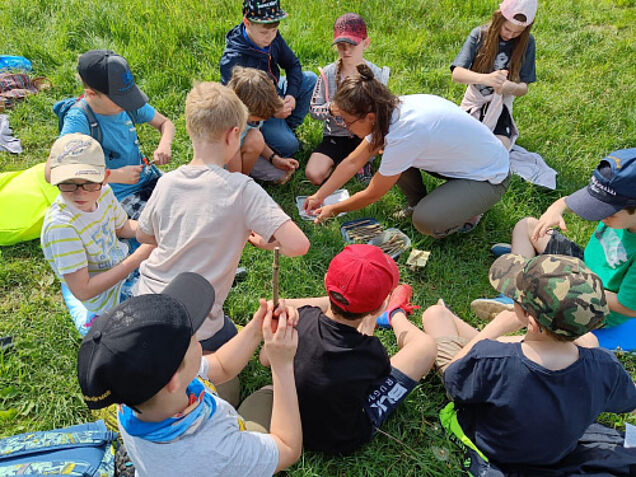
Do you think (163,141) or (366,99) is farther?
(163,141)

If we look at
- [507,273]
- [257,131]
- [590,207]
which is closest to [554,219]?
[590,207]

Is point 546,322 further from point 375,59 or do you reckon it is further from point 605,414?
point 375,59

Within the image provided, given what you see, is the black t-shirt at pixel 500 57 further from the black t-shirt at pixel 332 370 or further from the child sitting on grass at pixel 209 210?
A: the black t-shirt at pixel 332 370

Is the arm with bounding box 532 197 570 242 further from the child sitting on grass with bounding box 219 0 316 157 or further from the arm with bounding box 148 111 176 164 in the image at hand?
the arm with bounding box 148 111 176 164

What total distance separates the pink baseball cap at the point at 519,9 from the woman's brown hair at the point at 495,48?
8 centimetres

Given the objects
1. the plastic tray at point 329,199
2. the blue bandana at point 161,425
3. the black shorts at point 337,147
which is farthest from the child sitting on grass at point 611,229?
the blue bandana at point 161,425

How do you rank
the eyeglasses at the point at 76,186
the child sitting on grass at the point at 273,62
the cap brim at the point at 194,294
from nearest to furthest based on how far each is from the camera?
the cap brim at the point at 194,294
the eyeglasses at the point at 76,186
the child sitting on grass at the point at 273,62

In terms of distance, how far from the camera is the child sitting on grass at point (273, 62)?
3.84m

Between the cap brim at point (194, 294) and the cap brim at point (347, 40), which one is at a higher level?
the cap brim at point (347, 40)

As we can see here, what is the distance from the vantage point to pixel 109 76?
2.93 meters

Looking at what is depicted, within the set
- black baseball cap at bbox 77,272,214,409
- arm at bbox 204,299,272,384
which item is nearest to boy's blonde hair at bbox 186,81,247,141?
arm at bbox 204,299,272,384

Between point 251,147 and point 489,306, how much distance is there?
7.47 ft

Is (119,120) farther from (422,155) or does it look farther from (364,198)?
(422,155)

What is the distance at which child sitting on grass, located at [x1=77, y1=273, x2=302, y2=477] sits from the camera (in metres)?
1.31
